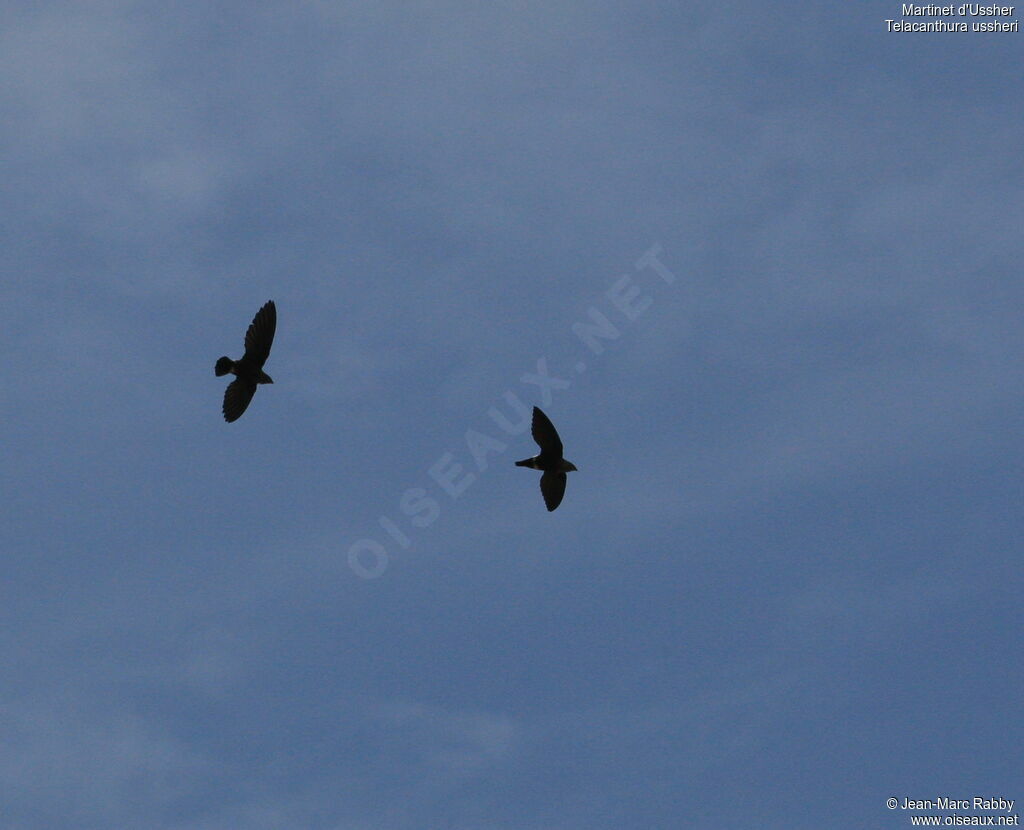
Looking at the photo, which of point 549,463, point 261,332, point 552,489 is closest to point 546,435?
point 549,463

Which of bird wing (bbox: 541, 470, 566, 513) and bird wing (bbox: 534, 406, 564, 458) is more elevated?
bird wing (bbox: 534, 406, 564, 458)

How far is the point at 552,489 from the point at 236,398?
1129 centimetres

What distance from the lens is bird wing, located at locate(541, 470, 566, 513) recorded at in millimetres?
50188

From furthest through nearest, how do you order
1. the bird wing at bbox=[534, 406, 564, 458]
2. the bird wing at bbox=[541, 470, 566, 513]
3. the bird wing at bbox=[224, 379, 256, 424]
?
the bird wing at bbox=[224, 379, 256, 424], the bird wing at bbox=[541, 470, 566, 513], the bird wing at bbox=[534, 406, 564, 458]

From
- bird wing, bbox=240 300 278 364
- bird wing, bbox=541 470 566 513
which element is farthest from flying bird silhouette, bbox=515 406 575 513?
bird wing, bbox=240 300 278 364

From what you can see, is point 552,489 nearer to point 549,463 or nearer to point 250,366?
point 549,463

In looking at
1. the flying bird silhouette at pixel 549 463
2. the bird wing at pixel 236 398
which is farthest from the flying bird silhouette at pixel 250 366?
the flying bird silhouette at pixel 549 463

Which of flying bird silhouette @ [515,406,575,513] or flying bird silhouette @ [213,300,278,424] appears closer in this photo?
flying bird silhouette @ [515,406,575,513]

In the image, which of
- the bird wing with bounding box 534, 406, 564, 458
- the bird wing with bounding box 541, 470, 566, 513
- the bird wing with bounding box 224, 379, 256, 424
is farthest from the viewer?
the bird wing with bounding box 224, 379, 256, 424

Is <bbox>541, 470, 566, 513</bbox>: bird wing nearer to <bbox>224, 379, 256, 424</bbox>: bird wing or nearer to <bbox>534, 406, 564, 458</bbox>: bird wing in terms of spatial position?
<bbox>534, 406, 564, 458</bbox>: bird wing

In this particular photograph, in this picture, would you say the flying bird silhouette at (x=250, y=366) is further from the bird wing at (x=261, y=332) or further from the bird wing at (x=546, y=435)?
the bird wing at (x=546, y=435)

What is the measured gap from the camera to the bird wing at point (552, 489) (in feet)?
165

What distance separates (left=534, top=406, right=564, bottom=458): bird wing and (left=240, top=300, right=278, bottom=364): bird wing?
377 inches

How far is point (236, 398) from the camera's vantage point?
5209cm
